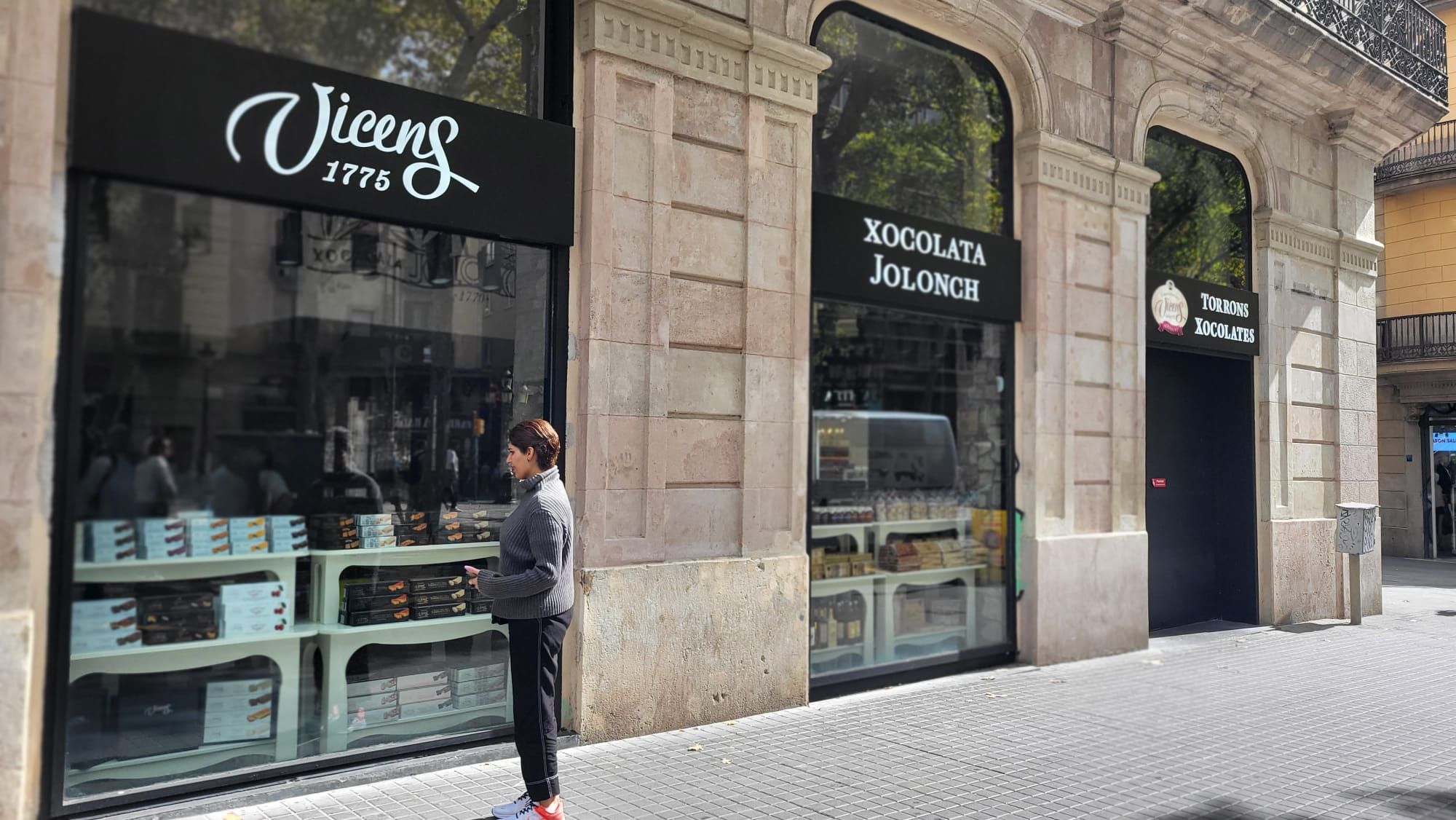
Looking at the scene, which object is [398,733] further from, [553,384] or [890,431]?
[890,431]

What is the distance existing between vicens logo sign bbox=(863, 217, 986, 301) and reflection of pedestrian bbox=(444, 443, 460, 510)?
3.74 meters

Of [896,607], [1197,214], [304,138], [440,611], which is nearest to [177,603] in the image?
[440,611]

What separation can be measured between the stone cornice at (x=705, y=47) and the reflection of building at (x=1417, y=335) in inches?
787

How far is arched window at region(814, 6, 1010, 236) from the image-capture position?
8.59m

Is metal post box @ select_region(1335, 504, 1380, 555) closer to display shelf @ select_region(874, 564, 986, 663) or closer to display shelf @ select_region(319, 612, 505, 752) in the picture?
display shelf @ select_region(874, 564, 986, 663)

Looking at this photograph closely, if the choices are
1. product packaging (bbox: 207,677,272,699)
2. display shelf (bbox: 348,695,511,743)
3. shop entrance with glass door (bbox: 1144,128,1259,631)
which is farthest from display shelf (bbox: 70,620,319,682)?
shop entrance with glass door (bbox: 1144,128,1259,631)

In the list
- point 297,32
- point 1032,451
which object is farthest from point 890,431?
point 297,32

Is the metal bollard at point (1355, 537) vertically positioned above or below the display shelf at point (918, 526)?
below

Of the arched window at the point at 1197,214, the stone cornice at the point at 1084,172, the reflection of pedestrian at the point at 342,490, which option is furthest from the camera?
the arched window at the point at 1197,214

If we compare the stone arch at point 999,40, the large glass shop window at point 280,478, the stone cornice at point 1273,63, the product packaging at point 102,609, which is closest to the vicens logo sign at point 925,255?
the stone arch at point 999,40

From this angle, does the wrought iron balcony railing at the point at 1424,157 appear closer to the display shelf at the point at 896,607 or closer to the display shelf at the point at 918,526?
the display shelf at the point at 918,526

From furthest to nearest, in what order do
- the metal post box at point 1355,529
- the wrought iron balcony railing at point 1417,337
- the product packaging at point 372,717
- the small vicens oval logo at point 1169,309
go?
the wrought iron balcony railing at point 1417,337 < the metal post box at point 1355,529 < the small vicens oval logo at point 1169,309 < the product packaging at point 372,717

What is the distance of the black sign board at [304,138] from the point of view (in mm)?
4941

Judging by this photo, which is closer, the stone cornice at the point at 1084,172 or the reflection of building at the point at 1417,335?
the stone cornice at the point at 1084,172
